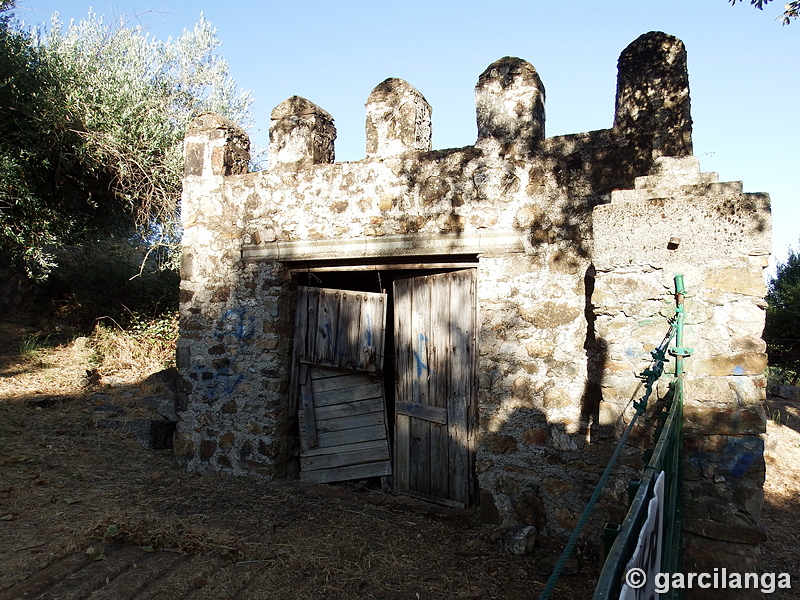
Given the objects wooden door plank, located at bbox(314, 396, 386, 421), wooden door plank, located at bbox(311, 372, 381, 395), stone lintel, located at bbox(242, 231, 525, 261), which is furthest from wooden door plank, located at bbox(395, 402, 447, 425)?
stone lintel, located at bbox(242, 231, 525, 261)

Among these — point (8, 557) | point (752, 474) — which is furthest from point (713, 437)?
point (8, 557)

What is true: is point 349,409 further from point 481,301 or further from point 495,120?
point 495,120

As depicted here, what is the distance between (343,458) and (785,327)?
34.2ft

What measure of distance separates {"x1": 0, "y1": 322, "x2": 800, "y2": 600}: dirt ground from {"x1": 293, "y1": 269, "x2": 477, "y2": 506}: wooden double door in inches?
9.7

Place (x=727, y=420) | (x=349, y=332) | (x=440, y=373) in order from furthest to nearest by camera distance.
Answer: (x=349, y=332) < (x=440, y=373) < (x=727, y=420)

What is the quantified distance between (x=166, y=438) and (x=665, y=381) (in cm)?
497

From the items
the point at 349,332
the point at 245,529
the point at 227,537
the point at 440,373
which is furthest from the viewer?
the point at 349,332

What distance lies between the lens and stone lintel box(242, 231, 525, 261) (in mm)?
3924

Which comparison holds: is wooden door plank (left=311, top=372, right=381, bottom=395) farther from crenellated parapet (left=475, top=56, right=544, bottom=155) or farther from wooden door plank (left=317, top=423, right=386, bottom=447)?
crenellated parapet (left=475, top=56, right=544, bottom=155)

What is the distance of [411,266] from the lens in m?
4.31

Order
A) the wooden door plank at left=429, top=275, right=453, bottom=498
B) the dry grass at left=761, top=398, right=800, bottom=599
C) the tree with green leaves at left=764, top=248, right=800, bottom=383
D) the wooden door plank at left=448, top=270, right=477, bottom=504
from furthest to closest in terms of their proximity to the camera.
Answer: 1. the tree with green leaves at left=764, top=248, right=800, bottom=383
2. the wooden door plank at left=429, top=275, right=453, bottom=498
3. the wooden door plank at left=448, top=270, right=477, bottom=504
4. the dry grass at left=761, top=398, right=800, bottom=599

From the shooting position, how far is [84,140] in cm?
738

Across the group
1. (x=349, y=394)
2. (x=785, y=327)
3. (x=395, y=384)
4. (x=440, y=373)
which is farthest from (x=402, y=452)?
(x=785, y=327)

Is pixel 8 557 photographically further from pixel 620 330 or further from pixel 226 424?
pixel 620 330
